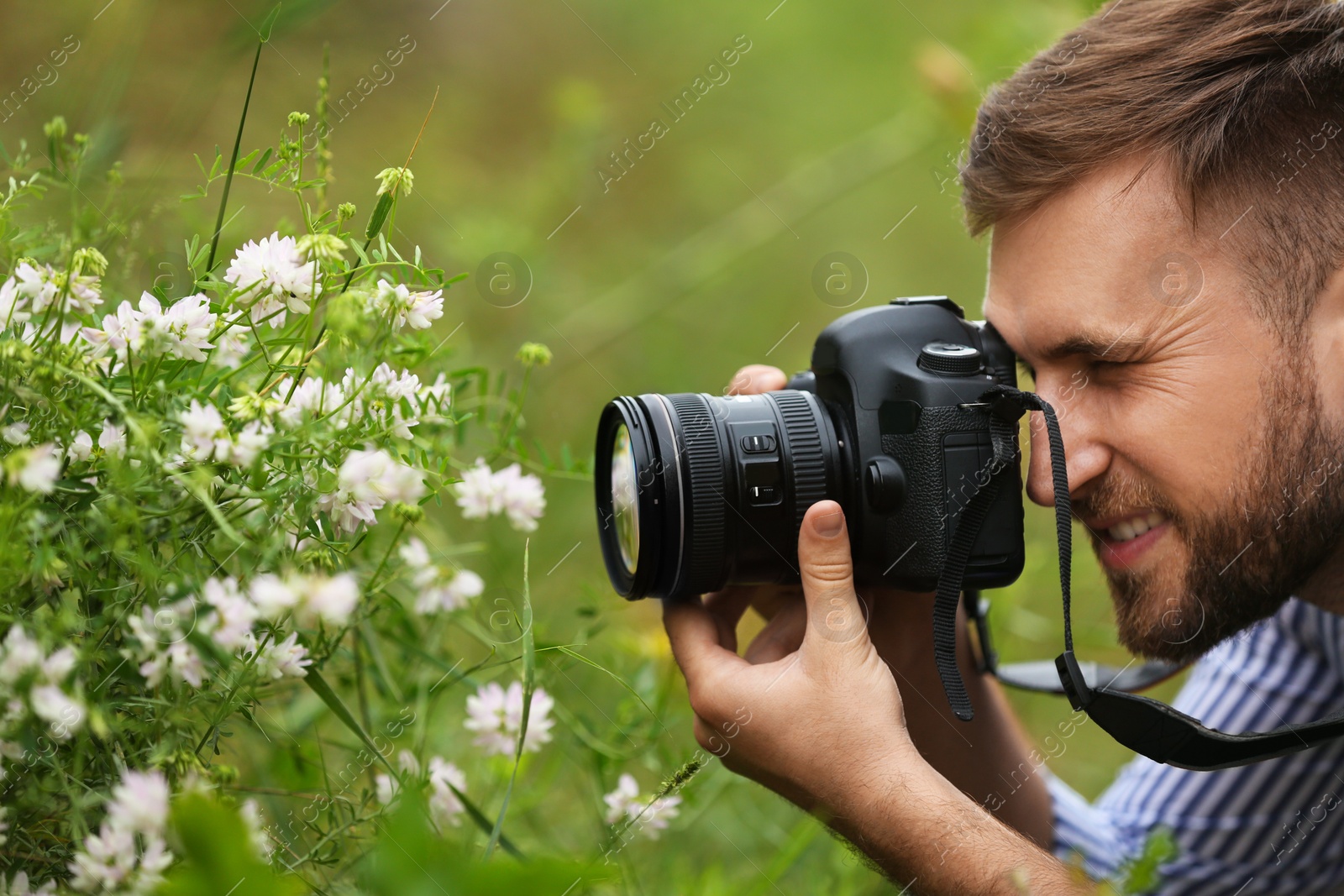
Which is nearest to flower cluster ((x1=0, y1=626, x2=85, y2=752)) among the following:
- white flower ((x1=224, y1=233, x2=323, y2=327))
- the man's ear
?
white flower ((x1=224, y1=233, x2=323, y2=327))

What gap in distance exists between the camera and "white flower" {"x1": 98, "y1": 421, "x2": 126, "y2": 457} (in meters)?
0.55

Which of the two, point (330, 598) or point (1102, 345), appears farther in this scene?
point (1102, 345)

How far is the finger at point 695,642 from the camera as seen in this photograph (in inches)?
35.2

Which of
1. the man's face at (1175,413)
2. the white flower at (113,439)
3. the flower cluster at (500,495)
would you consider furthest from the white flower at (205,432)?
the man's face at (1175,413)

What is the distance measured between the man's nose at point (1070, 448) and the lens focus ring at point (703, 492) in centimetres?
30

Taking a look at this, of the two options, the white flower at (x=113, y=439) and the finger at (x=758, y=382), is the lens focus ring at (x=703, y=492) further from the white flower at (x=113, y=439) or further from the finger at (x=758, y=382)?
the white flower at (x=113, y=439)

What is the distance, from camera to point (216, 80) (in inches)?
31.9

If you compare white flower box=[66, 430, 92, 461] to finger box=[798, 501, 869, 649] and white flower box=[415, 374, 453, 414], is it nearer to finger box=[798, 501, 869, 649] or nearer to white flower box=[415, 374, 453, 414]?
white flower box=[415, 374, 453, 414]

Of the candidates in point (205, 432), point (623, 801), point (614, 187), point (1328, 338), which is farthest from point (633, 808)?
point (614, 187)

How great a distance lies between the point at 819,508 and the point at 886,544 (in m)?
0.09

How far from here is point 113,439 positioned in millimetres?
551

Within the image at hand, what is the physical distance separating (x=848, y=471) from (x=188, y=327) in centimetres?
55

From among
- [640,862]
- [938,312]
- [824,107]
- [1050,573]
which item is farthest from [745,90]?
[640,862]

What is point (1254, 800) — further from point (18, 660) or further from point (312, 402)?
point (18, 660)
